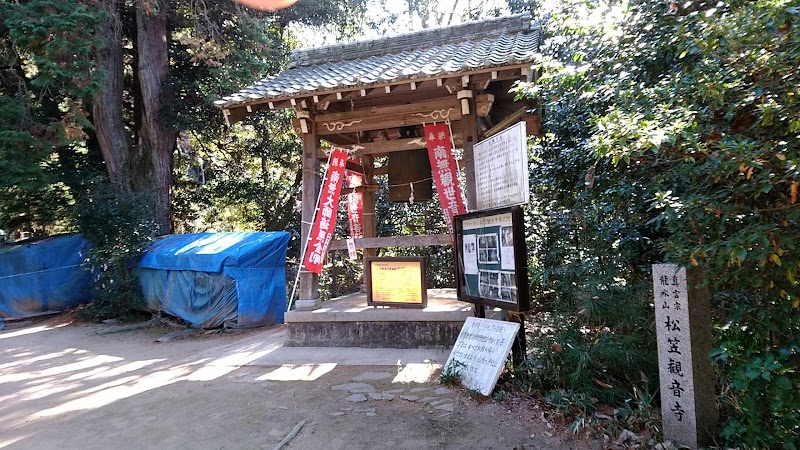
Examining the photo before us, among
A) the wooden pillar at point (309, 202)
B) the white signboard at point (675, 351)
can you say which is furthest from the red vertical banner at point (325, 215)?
the white signboard at point (675, 351)

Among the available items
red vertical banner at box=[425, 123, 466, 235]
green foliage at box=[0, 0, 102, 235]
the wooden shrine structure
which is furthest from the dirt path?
green foliage at box=[0, 0, 102, 235]

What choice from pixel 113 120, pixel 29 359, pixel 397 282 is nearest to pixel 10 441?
pixel 397 282

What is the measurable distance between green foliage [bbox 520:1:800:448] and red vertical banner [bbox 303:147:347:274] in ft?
11.6

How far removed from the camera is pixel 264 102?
21.0 ft

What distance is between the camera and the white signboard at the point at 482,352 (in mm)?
4324

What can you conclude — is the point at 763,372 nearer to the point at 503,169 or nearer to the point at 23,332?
the point at 503,169

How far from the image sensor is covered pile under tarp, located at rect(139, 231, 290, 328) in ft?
29.6

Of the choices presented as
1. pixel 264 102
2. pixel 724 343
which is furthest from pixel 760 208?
pixel 264 102

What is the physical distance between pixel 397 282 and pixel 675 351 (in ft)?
12.8

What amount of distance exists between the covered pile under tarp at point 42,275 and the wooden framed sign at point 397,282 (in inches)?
363

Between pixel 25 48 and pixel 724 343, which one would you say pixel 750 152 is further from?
pixel 25 48

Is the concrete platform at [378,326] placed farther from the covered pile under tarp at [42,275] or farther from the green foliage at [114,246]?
the covered pile under tarp at [42,275]

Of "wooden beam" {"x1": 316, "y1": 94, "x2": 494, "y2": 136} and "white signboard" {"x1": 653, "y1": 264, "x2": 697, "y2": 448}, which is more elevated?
"wooden beam" {"x1": 316, "y1": 94, "x2": 494, "y2": 136}

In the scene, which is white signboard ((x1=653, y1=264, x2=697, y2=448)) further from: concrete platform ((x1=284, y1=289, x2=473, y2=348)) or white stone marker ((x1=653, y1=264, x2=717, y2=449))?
concrete platform ((x1=284, y1=289, x2=473, y2=348))
